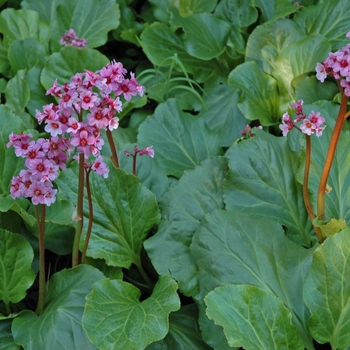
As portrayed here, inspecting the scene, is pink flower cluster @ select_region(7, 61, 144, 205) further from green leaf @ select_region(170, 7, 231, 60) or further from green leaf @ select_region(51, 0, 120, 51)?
green leaf @ select_region(51, 0, 120, 51)

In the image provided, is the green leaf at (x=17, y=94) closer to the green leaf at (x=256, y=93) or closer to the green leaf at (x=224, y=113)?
the green leaf at (x=224, y=113)

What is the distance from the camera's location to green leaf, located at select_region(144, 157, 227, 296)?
5.36ft

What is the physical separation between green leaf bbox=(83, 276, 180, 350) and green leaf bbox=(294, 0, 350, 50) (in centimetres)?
147

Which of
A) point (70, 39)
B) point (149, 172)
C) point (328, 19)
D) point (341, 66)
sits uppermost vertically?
point (341, 66)

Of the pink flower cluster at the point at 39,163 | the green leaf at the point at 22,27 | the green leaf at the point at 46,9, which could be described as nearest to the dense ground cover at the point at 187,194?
the pink flower cluster at the point at 39,163

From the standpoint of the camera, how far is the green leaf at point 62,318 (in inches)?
58.3

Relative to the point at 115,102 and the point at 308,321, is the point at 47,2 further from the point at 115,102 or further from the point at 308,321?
the point at 308,321

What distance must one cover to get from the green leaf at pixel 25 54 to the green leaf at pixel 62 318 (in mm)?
1259

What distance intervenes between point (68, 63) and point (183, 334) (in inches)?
52.5

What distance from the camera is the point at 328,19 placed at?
2.46 metres

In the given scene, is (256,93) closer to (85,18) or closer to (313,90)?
(313,90)

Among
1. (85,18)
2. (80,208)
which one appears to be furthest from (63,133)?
(85,18)

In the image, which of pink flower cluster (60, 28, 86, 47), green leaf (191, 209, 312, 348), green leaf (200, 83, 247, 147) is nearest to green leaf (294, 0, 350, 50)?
green leaf (200, 83, 247, 147)

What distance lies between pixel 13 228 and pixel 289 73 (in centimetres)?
129
